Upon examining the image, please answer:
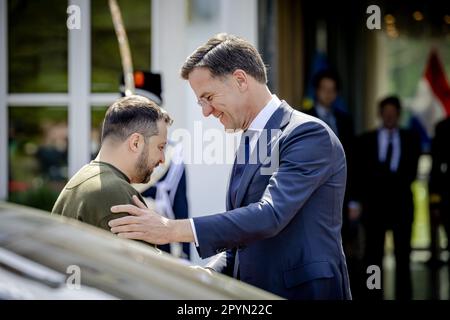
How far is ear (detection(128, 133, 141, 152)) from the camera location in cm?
333

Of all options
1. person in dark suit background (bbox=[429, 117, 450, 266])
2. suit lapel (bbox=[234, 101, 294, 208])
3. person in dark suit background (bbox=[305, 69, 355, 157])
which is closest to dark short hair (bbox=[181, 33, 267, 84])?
suit lapel (bbox=[234, 101, 294, 208])

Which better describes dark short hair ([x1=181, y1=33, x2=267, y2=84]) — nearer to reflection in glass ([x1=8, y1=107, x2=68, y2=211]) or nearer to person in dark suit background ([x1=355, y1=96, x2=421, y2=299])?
reflection in glass ([x1=8, y1=107, x2=68, y2=211])

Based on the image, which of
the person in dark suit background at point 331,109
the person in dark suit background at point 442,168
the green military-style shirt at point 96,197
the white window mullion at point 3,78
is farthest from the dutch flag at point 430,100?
the green military-style shirt at point 96,197

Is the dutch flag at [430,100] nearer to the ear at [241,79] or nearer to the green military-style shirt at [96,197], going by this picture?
the ear at [241,79]

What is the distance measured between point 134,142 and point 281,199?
2.09ft

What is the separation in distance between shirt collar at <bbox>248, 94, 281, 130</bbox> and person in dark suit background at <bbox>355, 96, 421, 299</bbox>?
16.0 ft

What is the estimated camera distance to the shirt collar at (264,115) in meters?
3.31

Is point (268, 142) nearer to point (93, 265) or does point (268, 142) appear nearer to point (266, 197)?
point (266, 197)

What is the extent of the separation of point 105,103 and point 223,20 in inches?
49.5

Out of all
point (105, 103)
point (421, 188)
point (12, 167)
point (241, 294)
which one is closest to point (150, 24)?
point (105, 103)

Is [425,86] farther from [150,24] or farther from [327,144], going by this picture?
[327,144]

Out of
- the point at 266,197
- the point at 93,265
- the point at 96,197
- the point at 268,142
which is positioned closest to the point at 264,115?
the point at 268,142

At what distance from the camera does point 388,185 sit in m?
8.05

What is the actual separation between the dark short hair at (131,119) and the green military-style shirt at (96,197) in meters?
0.18
